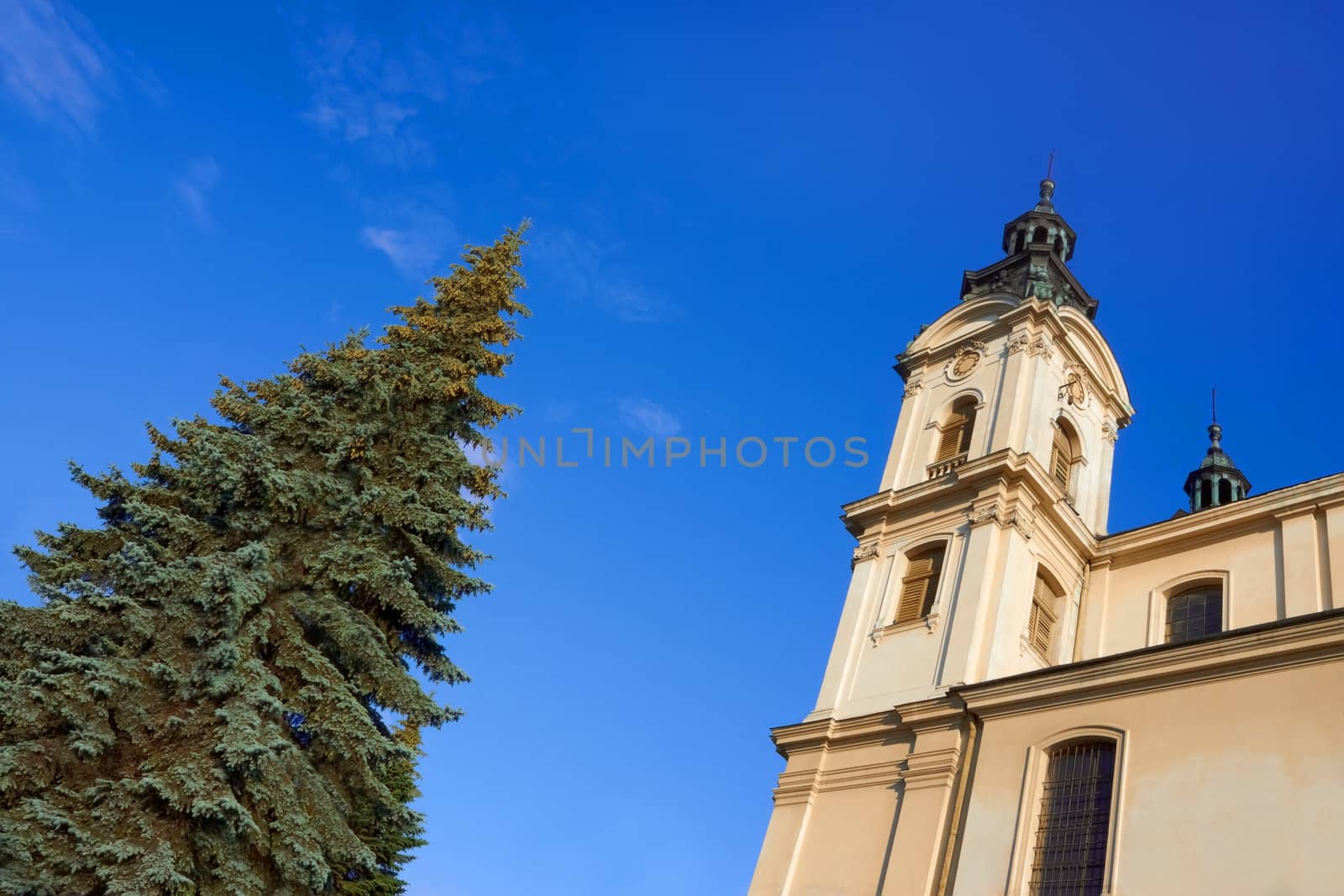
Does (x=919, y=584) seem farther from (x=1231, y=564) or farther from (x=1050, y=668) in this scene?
(x=1231, y=564)

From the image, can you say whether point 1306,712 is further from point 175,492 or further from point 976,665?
point 175,492

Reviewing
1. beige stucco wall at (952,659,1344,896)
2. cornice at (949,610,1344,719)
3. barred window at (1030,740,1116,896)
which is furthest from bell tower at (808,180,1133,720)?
beige stucco wall at (952,659,1344,896)

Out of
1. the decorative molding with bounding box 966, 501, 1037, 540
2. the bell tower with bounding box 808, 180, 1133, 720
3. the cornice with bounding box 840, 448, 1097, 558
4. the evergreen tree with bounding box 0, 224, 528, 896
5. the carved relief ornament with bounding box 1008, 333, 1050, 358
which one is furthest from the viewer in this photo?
the carved relief ornament with bounding box 1008, 333, 1050, 358

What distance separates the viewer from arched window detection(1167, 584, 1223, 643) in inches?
832

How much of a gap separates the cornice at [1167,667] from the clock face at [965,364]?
10489 mm

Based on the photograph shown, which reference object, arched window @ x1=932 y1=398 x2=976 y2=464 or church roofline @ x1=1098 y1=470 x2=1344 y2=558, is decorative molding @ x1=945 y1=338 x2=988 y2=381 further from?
church roofline @ x1=1098 y1=470 x2=1344 y2=558

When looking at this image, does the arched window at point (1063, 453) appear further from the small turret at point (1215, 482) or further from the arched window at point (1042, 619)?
the small turret at point (1215, 482)

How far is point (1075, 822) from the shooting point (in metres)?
16.3

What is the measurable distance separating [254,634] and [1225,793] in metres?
12.8

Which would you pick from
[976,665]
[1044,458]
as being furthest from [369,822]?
[1044,458]

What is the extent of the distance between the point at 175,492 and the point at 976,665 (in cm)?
1397

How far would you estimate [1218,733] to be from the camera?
15.2 metres

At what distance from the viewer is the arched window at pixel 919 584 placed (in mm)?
22547

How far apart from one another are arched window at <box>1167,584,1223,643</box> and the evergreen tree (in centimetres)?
1388
